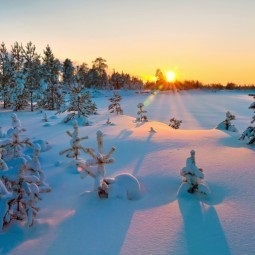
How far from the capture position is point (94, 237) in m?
5.35

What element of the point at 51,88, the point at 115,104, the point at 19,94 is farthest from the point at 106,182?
the point at 51,88

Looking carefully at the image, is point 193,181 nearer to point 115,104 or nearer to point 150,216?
point 150,216

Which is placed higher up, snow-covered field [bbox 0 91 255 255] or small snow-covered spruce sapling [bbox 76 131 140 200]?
small snow-covered spruce sapling [bbox 76 131 140 200]

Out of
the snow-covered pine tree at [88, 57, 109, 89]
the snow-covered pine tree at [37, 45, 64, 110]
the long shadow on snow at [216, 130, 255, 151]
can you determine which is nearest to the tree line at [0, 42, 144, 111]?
the snow-covered pine tree at [37, 45, 64, 110]

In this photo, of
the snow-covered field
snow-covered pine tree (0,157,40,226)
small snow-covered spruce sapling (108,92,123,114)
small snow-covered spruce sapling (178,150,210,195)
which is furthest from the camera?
small snow-covered spruce sapling (108,92,123,114)

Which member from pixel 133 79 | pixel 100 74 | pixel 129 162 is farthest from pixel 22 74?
pixel 133 79

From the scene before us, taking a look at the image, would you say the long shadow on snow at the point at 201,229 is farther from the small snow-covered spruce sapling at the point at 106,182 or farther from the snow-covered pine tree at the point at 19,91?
the snow-covered pine tree at the point at 19,91

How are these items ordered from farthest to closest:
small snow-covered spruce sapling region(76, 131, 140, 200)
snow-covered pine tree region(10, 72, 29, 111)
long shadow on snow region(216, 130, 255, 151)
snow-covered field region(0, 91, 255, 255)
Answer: snow-covered pine tree region(10, 72, 29, 111) < long shadow on snow region(216, 130, 255, 151) < small snow-covered spruce sapling region(76, 131, 140, 200) < snow-covered field region(0, 91, 255, 255)

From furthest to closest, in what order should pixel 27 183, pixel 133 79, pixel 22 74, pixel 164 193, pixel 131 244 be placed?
pixel 133 79 < pixel 22 74 < pixel 164 193 < pixel 27 183 < pixel 131 244

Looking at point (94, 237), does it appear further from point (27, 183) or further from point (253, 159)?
point (253, 159)

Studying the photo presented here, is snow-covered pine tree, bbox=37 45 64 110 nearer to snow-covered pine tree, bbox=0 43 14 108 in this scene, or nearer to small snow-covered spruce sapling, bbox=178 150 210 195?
snow-covered pine tree, bbox=0 43 14 108

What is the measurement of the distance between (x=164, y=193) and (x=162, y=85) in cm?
13205

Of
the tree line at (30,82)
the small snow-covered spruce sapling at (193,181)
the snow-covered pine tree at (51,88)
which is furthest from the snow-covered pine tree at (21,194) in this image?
the snow-covered pine tree at (51,88)

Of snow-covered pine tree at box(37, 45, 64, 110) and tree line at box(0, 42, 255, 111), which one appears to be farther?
snow-covered pine tree at box(37, 45, 64, 110)
